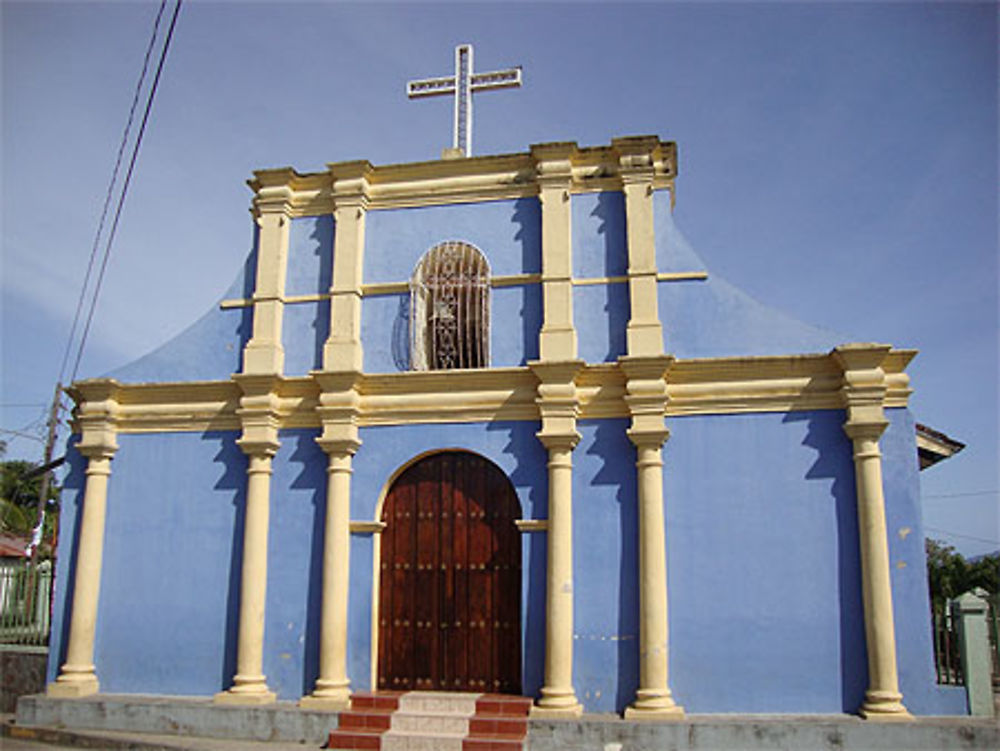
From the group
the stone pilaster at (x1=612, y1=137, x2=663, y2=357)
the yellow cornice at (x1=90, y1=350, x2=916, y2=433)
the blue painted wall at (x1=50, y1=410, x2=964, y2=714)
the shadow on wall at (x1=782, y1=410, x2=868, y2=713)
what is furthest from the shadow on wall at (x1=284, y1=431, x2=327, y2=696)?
the shadow on wall at (x1=782, y1=410, x2=868, y2=713)

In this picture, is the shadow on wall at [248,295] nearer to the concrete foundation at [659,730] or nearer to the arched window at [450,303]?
the arched window at [450,303]

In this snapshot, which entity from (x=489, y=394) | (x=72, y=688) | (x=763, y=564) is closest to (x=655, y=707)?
(x=763, y=564)

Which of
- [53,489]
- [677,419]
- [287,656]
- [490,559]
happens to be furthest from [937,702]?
[53,489]

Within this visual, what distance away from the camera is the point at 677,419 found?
9266mm

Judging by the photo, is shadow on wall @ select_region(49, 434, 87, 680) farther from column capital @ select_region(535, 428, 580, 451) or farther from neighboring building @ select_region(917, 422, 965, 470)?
neighboring building @ select_region(917, 422, 965, 470)

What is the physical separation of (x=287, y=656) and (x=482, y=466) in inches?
114

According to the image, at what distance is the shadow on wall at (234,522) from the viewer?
377 inches

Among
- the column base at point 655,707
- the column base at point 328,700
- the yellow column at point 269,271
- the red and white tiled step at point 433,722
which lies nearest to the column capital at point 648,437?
the column base at point 655,707

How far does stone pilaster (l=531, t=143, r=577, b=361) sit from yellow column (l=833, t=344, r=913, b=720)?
2.81 meters

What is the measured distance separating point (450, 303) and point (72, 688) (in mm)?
5894

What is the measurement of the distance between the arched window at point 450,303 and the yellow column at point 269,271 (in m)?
1.62

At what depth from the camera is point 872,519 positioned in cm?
857

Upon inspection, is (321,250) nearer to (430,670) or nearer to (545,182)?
(545,182)

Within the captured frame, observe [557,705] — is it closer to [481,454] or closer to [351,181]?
[481,454]
